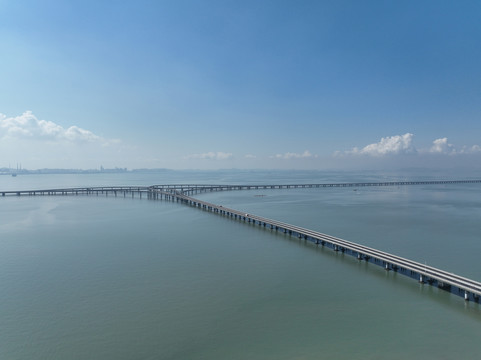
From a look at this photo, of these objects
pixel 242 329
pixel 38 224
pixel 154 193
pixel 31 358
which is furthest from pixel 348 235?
pixel 154 193

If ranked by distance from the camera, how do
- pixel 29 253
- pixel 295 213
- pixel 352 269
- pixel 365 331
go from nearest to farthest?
pixel 365 331 < pixel 352 269 < pixel 29 253 < pixel 295 213

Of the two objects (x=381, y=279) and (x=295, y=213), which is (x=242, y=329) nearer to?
(x=381, y=279)

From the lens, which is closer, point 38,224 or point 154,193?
point 38,224

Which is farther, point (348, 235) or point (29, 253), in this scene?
point (348, 235)

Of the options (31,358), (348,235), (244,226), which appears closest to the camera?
(31,358)

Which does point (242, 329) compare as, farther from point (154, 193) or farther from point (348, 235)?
point (154, 193)

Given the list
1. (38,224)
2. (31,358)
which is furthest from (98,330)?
(38,224)

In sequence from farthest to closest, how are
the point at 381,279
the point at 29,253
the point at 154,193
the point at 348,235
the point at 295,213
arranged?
the point at 154,193, the point at 295,213, the point at 348,235, the point at 29,253, the point at 381,279

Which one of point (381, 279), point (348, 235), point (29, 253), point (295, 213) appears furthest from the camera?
point (295, 213)
